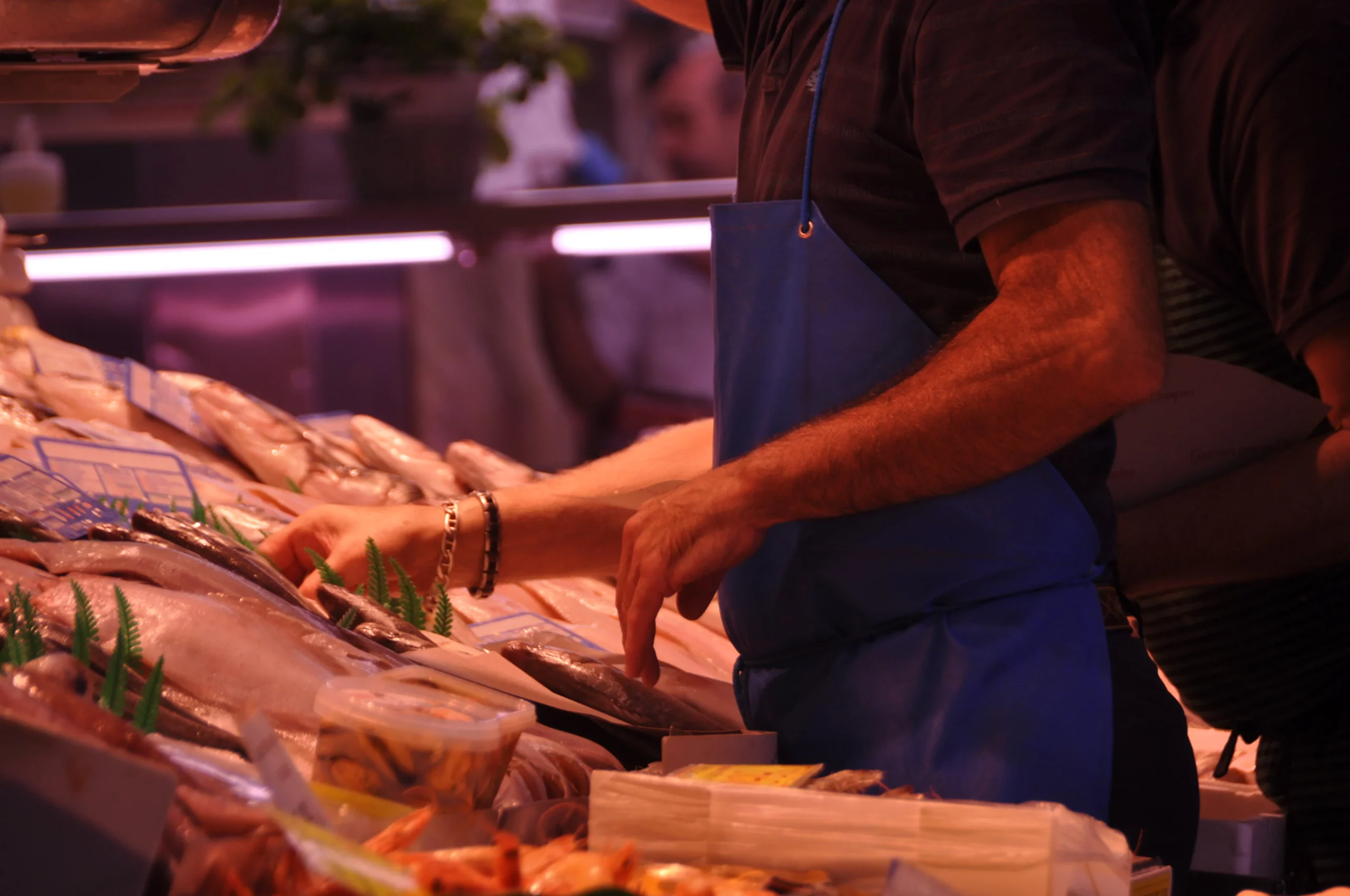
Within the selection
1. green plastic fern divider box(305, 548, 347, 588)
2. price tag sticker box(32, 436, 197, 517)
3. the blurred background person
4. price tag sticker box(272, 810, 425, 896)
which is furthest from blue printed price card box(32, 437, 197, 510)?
the blurred background person

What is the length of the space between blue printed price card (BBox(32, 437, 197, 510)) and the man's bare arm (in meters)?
1.36

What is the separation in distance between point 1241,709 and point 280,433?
1.73m

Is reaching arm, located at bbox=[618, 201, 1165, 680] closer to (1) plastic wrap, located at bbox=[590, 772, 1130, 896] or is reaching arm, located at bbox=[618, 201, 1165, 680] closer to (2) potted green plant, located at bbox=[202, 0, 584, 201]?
(1) plastic wrap, located at bbox=[590, 772, 1130, 896]

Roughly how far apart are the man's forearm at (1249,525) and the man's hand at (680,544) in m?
0.63

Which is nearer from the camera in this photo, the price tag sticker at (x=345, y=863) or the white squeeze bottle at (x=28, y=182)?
the price tag sticker at (x=345, y=863)

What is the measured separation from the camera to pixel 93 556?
1.29 meters

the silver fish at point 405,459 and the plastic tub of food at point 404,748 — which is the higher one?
the plastic tub of food at point 404,748

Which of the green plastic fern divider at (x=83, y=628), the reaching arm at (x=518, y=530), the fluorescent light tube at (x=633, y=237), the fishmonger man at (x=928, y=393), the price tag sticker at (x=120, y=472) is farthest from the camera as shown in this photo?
the fluorescent light tube at (x=633, y=237)

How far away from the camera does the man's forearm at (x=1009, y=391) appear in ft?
3.85

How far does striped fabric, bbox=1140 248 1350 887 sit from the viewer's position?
173 cm

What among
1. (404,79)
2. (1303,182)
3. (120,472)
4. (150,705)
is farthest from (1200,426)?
(404,79)

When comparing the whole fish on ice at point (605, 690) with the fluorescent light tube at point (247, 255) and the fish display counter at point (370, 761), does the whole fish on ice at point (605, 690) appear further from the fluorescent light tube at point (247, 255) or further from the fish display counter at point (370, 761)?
the fluorescent light tube at point (247, 255)

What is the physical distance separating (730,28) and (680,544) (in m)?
0.78

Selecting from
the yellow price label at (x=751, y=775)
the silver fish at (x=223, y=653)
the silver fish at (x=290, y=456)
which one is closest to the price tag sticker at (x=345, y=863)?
the yellow price label at (x=751, y=775)
